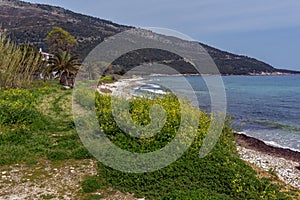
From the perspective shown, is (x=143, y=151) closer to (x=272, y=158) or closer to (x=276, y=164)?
(x=276, y=164)

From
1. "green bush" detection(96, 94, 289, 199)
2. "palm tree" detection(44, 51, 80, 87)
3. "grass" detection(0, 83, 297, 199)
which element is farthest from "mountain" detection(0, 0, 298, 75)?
"green bush" detection(96, 94, 289, 199)

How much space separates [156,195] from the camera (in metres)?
6.30

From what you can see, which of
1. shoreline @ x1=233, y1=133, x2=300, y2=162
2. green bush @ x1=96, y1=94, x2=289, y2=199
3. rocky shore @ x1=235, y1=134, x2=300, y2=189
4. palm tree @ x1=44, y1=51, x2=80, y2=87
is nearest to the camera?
green bush @ x1=96, y1=94, x2=289, y2=199

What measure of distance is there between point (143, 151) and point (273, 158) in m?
9.76

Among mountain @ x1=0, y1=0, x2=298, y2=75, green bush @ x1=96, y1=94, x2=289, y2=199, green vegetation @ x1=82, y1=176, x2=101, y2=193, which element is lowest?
green vegetation @ x1=82, y1=176, x2=101, y2=193

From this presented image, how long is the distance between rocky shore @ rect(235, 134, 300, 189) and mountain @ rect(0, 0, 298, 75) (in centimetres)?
6630

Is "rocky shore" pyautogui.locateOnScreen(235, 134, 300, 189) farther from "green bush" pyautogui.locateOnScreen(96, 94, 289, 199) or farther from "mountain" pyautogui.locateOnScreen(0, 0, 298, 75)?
"mountain" pyautogui.locateOnScreen(0, 0, 298, 75)

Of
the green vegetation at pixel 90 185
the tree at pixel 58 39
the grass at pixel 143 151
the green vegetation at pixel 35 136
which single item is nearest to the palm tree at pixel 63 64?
the tree at pixel 58 39

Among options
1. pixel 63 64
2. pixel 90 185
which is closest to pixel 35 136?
pixel 90 185

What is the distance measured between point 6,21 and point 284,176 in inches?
4988

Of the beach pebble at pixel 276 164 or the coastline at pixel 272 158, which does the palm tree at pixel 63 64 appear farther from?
the beach pebble at pixel 276 164

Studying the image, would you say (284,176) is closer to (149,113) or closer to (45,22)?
(149,113)

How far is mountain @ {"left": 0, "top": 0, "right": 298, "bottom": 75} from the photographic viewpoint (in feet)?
312

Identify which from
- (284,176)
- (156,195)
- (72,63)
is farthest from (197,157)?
(72,63)
